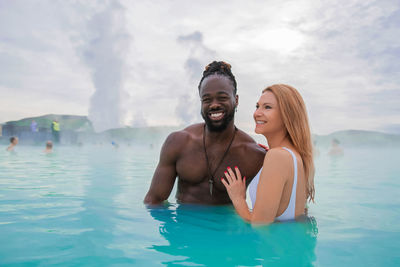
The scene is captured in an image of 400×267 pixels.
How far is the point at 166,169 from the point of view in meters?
3.90

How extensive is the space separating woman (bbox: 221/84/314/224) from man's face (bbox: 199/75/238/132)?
58 cm

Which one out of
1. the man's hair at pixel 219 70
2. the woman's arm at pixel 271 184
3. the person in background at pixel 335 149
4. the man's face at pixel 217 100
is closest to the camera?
the woman's arm at pixel 271 184

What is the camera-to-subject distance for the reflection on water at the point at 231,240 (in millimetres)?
2264

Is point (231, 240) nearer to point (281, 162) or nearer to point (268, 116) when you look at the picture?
point (281, 162)

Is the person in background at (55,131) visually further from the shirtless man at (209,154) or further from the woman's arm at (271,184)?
the woman's arm at (271,184)

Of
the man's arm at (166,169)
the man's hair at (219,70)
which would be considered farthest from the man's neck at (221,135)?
the man's hair at (219,70)

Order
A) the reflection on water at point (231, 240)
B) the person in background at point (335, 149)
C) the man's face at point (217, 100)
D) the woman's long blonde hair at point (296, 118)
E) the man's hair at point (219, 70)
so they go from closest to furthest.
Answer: the reflection on water at point (231, 240) → the woman's long blonde hair at point (296, 118) → the man's face at point (217, 100) → the man's hair at point (219, 70) → the person in background at point (335, 149)

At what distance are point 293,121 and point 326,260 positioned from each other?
1235 mm

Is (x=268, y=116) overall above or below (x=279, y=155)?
above

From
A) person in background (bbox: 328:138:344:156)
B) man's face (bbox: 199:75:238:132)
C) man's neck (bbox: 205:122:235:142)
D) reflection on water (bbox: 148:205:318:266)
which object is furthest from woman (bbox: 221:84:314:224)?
person in background (bbox: 328:138:344:156)

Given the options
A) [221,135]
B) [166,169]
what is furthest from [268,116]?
[166,169]

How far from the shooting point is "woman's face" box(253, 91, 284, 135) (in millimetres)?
3004

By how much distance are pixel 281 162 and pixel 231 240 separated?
80 cm

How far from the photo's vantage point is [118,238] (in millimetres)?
2689
